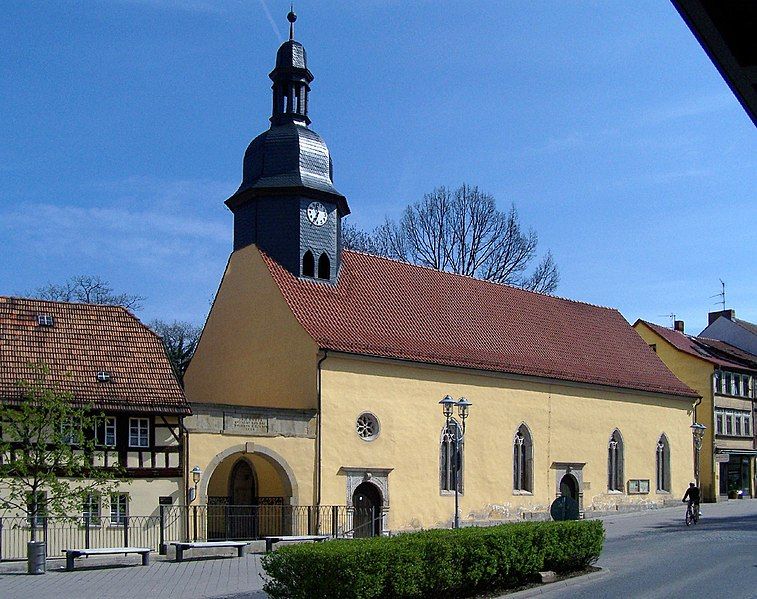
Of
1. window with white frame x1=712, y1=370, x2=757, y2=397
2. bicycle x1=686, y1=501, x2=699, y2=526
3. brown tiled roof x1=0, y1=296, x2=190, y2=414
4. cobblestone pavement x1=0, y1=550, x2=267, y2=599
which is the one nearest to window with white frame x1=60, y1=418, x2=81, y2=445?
brown tiled roof x1=0, y1=296, x2=190, y2=414

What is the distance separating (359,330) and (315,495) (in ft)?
18.8

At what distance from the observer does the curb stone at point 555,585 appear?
1555 cm

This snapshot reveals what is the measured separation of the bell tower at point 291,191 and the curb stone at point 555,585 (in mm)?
15807

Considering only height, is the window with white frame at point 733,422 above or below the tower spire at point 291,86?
below

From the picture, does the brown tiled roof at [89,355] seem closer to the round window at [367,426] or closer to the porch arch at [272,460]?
the porch arch at [272,460]

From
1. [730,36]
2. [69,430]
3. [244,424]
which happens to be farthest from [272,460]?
[730,36]

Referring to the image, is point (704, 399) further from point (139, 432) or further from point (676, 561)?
point (139, 432)

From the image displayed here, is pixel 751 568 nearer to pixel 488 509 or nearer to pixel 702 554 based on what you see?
pixel 702 554

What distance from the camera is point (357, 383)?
95.8 ft

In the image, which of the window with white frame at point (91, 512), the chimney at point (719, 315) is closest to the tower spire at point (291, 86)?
the window with white frame at point (91, 512)

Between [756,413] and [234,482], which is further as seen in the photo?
[756,413]

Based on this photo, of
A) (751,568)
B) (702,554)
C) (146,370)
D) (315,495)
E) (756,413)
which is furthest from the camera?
(756,413)

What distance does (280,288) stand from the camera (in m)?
29.9

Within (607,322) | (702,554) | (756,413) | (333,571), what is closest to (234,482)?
(702,554)
